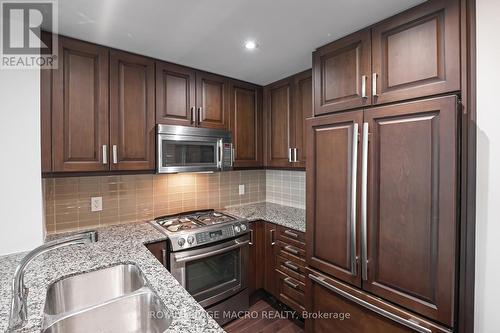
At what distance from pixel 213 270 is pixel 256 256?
515mm

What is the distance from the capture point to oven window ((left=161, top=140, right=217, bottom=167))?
205 centimetres

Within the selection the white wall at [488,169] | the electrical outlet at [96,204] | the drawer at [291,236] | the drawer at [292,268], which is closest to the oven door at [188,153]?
the electrical outlet at [96,204]

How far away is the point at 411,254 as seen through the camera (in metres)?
1.26

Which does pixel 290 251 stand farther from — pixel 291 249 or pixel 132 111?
pixel 132 111

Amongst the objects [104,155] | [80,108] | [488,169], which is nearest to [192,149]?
A: [104,155]

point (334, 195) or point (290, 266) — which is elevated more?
point (334, 195)

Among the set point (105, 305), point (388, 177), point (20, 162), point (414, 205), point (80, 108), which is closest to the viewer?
point (105, 305)

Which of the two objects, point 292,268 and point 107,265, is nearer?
point 107,265

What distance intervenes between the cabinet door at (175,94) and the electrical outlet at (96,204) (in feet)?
2.84

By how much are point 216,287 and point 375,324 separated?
1.27 meters

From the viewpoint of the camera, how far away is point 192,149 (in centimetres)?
219

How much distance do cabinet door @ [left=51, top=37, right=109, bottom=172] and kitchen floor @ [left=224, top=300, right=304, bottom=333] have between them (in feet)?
5.88

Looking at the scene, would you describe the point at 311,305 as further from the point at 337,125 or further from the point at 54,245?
the point at 54,245

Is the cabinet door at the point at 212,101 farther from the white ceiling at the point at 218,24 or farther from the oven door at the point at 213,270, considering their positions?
the oven door at the point at 213,270
